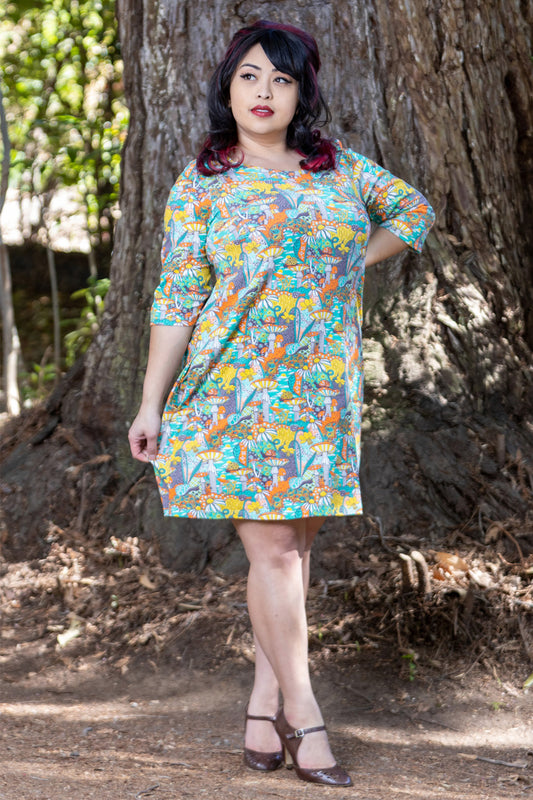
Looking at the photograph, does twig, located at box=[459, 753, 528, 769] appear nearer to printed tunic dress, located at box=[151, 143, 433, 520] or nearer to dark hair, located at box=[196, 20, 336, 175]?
printed tunic dress, located at box=[151, 143, 433, 520]

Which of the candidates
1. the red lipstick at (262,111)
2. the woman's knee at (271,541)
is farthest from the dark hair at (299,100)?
the woman's knee at (271,541)

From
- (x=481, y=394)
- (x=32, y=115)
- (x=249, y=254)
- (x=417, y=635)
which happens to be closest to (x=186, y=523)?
(x=417, y=635)

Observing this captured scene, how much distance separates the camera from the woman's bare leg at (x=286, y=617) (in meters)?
2.59

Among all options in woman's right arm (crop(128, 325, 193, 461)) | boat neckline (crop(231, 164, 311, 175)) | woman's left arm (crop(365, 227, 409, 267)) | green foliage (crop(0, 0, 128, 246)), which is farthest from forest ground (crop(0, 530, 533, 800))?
green foliage (crop(0, 0, 128, 246))

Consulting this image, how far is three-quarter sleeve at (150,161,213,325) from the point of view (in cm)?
259

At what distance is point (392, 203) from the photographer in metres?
2.80

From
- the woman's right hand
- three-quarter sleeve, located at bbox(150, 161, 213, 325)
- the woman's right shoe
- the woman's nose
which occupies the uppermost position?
the woman's nose

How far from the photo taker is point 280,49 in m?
2.62

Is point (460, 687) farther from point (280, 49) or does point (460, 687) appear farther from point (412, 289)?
point (280, 49)

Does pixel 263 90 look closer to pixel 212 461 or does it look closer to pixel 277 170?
pixel 277 170

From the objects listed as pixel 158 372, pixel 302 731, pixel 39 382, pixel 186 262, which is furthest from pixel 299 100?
pixel 39 382

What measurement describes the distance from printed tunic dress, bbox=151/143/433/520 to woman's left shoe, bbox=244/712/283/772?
0.75 metres

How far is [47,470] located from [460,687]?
2.06m

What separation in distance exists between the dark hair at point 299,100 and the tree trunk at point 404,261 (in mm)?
1161
